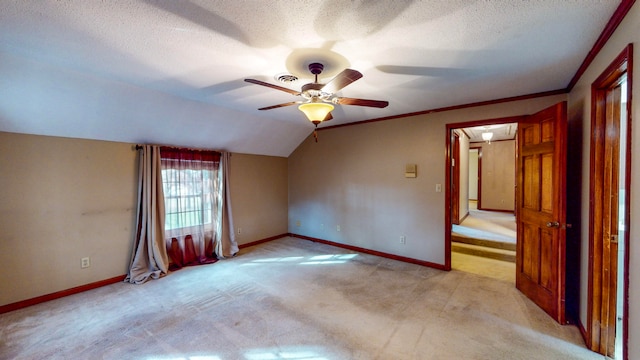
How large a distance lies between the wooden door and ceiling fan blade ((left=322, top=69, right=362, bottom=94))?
2.10 m

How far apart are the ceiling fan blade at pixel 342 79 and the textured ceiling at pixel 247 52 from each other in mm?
281

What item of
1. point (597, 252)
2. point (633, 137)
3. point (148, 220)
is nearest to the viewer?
point (633, 137)

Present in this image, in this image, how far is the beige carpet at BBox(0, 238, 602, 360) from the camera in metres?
2.05

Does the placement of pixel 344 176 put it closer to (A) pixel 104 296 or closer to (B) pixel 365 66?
(B) pixel 365 66

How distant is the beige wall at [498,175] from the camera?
750cm

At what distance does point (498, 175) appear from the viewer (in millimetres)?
7719

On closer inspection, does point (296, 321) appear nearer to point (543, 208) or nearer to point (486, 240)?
point (543, 208)

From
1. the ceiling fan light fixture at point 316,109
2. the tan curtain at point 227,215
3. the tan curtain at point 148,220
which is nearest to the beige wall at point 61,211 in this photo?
the tan curtain at point 148,220

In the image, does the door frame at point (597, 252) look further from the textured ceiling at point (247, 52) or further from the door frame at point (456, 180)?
the door frame at point (456, 180)

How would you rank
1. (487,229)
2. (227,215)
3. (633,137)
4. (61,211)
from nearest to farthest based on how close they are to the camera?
(633,137), (61,211), (227,215), (487,229)

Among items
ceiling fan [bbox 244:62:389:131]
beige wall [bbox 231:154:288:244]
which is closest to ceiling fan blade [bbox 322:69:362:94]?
ceiling fan [bbox 244:62:389:131]

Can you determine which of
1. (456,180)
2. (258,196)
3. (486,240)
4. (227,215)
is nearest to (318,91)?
(227,215)

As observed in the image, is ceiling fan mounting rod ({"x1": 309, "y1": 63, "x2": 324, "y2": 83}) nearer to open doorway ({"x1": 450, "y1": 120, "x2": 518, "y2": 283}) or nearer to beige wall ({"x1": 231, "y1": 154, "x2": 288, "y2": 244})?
open doorway ({"x1": 450, "y1": 120, "x2": 518, "y2": 283})

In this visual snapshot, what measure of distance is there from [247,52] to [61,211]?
2.93m
